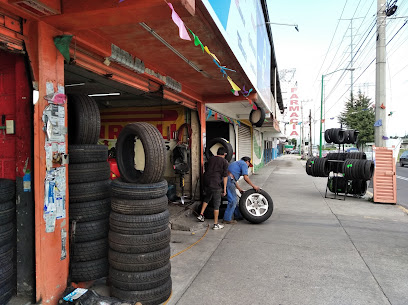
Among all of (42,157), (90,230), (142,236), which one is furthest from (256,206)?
(42,157)

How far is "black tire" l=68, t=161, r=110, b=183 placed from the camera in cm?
338

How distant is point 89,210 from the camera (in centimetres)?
343

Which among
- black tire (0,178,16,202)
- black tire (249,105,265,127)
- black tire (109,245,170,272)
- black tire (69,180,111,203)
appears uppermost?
black tire (249,105,265,127)

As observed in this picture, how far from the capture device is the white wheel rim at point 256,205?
6.54 meters

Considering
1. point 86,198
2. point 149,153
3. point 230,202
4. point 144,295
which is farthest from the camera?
point 230,202

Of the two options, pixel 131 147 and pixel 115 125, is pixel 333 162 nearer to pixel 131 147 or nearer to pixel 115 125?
pixel 115 125

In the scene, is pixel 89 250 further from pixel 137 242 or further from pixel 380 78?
pixel 380 78

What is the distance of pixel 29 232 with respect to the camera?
295 cm

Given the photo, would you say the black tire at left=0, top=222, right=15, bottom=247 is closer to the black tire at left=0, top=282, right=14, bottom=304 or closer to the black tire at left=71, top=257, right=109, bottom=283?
the black tire at left=0, top=282, right=14, bottom=304

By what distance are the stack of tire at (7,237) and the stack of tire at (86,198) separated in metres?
0.58

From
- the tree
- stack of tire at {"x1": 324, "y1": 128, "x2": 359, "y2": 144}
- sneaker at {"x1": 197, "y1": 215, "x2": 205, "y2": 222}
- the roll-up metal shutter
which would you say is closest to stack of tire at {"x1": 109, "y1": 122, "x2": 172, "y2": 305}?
sneaker at {"x1": 197, "y1": 215, "x2": 205, "y2": 222}

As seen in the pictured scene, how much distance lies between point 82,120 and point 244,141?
45.2 feet

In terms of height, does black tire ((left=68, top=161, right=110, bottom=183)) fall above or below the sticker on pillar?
above

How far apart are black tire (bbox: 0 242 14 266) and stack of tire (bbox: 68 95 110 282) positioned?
1.93 feet
